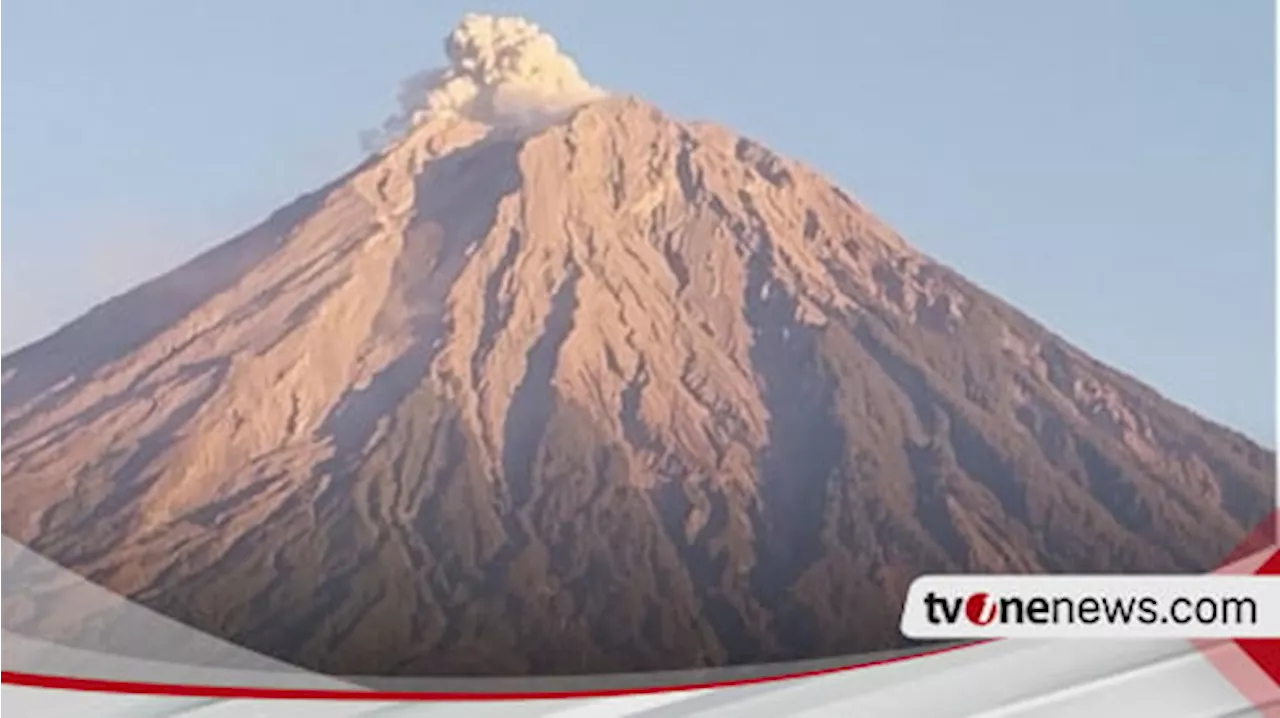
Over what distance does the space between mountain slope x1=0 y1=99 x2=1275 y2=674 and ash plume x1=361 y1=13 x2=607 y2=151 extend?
14 mm

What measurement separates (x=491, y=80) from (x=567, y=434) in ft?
0.83

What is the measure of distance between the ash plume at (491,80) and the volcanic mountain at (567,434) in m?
0.01

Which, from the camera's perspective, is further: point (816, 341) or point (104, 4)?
point (816, 341)

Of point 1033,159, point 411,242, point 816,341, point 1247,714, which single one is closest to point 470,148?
point 411,242

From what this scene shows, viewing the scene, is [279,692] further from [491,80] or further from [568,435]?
[491,80]

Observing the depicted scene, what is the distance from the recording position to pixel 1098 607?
1.29 metres

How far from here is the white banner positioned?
1.29 m

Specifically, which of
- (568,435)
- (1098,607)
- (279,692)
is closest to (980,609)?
(1098,607)

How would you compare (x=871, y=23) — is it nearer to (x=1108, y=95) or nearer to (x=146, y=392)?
Answer: (x=1108, y=95)

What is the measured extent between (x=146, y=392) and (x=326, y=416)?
12 centimetres

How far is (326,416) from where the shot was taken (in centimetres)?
132

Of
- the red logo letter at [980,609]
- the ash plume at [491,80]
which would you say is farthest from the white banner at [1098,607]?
the ash plume at [491,80]

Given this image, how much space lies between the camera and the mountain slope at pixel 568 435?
1.31m

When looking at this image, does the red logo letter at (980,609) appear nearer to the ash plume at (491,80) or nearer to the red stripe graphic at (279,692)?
the red stripe graphic at (279,692)
